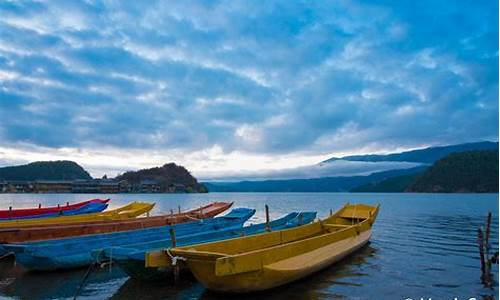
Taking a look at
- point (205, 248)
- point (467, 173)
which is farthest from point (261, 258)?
point (467, 173)

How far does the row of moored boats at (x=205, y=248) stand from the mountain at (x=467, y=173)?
115 meters

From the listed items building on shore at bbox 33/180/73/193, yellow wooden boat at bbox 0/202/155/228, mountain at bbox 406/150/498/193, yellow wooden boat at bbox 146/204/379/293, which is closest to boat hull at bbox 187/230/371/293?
yellow wooden boat at bbox 146/204/379/293

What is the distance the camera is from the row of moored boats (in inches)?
440

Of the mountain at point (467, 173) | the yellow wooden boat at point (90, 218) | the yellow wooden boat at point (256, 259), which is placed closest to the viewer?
the yellow wooden boat at point (256, 259)

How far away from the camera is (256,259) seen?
1110 cm

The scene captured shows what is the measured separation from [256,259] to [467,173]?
134158 millimetres

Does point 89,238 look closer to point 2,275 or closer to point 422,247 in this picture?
point 2,275

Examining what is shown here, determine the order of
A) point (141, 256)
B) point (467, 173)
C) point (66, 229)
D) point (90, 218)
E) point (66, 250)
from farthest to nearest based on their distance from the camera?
point (467, 173) < point (90, 218) < point (66, 229) < point (66, 250) < point (141, 256)

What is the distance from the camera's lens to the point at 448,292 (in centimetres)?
1384

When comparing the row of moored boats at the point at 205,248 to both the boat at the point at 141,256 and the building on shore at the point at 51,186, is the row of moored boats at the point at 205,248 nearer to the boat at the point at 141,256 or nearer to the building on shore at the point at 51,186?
the boat at the point at 141,256

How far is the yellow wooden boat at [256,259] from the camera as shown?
10.8m

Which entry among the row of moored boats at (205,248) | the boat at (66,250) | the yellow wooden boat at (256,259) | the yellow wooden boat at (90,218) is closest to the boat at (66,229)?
the row of moored boats at (205,248)

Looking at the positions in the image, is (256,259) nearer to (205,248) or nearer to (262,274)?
(262,274)

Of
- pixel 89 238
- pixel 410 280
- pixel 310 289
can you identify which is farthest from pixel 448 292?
pixel 89 238
